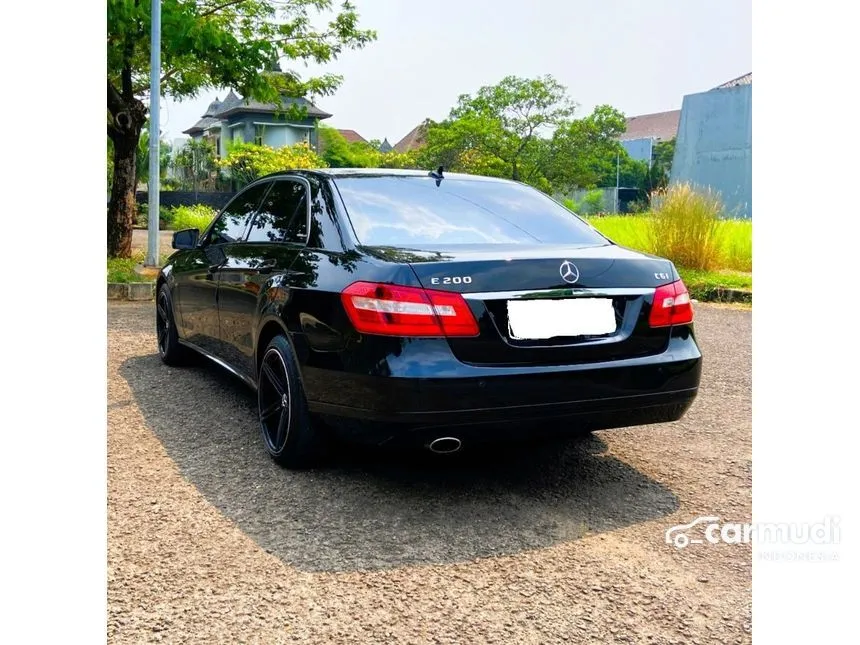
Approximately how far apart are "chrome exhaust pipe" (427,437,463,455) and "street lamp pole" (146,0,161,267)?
33.5 ft

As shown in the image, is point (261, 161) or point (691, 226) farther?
point (261, 161)

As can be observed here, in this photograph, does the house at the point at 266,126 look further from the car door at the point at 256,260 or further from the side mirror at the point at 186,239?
the car door at the point at 256,260

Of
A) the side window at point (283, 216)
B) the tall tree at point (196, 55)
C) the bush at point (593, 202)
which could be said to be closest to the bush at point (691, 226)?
the tall tree at point (196, 55)

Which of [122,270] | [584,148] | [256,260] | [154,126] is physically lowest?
[256,260]

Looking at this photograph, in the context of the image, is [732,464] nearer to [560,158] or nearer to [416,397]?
[416,397]

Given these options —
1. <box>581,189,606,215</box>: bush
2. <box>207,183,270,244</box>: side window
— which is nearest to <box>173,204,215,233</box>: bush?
<box>207,183,270,244</box>: side window

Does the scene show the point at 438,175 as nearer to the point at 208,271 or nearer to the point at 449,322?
the point at 449,322

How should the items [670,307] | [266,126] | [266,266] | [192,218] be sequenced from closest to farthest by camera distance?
1. [670,307]
2. [266,266]
3. [192,218]
4. [266,126]

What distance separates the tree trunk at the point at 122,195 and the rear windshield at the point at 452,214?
10751 mm

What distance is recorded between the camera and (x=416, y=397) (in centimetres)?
335

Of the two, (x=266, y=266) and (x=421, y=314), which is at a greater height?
(x=266, y=266)

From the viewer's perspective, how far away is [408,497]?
3.86 m

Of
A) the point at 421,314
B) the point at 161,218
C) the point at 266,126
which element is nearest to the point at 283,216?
the point at 421,314

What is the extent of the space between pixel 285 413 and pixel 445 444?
39.9 inches
